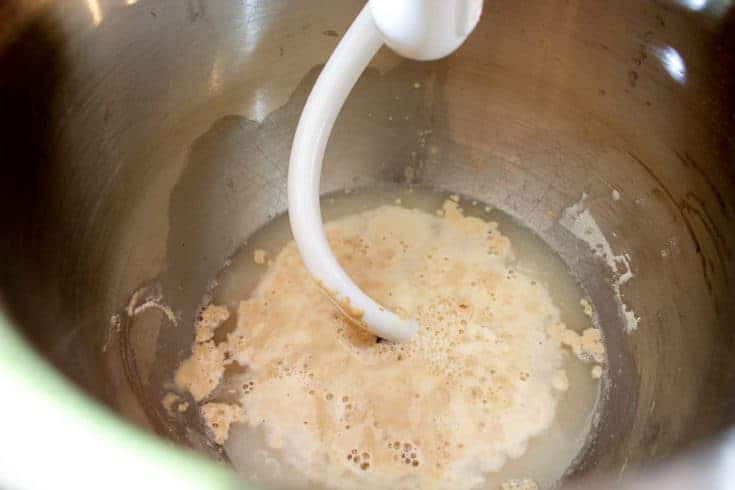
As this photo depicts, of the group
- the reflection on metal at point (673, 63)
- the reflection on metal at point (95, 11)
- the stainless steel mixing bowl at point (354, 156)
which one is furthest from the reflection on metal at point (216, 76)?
the reflection on metal at point (673, 63)

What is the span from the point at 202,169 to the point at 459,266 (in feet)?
1.20

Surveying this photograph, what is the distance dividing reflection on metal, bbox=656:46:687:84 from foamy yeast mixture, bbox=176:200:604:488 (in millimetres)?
305

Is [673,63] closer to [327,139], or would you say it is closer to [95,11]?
[327,139]

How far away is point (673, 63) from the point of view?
2.67 feet

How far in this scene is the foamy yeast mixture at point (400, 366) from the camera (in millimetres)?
812

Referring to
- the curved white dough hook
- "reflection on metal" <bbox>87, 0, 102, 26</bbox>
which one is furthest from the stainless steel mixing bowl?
the curved white dough hook

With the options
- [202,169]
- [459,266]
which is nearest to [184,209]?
[202,169]

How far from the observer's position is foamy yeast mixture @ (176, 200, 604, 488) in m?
0.81

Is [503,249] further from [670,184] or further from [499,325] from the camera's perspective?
[670,184]

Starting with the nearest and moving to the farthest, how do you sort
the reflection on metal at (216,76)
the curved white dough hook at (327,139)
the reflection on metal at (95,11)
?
the curved white dough hook at (327,139), the reflection on metal at (95,11), the reflection on metal at (216,76)

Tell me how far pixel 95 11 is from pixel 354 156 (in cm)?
41

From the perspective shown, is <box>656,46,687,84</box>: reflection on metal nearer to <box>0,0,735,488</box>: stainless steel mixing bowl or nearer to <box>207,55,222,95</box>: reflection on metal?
<box>0,0,735,488</box>: stainless steel mixing bowl

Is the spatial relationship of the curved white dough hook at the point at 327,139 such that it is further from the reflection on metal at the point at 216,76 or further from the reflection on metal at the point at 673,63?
the reflection on metal at the point at 673,63

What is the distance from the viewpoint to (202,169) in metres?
0.93
